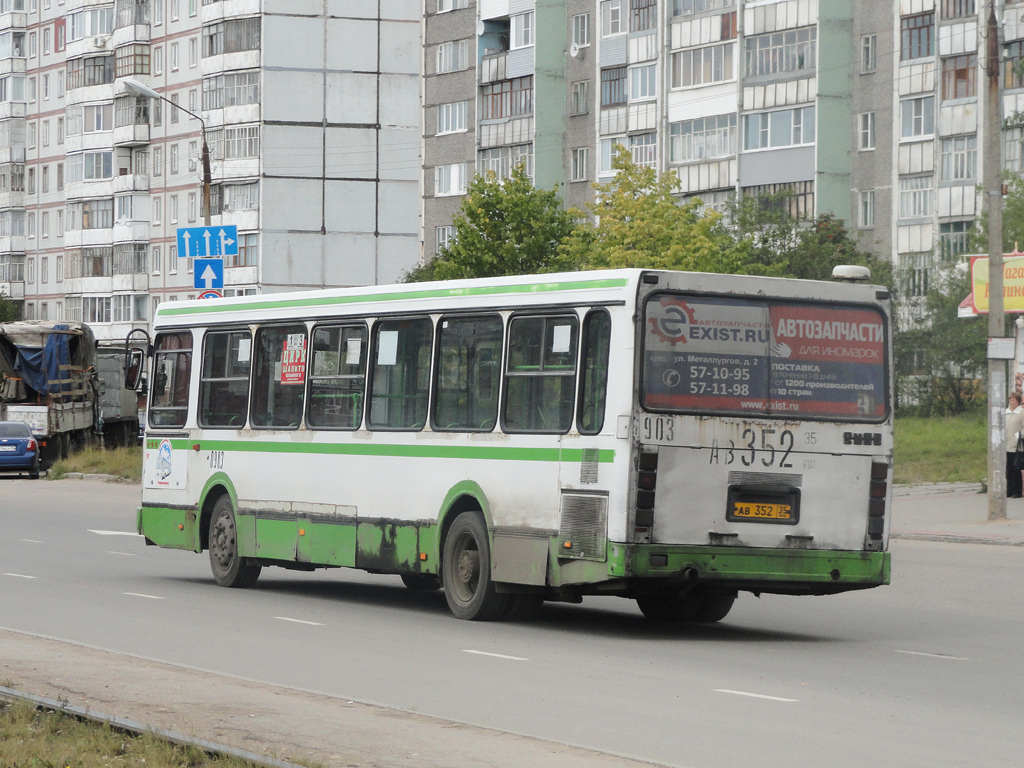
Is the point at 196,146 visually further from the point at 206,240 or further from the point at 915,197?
the point at 206,240

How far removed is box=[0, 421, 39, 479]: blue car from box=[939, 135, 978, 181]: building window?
112 ft

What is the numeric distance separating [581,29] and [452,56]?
29.9 ft

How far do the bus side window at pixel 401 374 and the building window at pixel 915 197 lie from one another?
171ft

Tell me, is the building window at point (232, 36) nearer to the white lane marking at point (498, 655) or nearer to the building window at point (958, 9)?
the building window at point (958, 9)

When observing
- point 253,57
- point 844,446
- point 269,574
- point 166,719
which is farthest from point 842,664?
point 253,57

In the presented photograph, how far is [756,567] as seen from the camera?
13.6m

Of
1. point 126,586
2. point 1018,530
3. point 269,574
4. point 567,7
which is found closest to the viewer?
point 126,586

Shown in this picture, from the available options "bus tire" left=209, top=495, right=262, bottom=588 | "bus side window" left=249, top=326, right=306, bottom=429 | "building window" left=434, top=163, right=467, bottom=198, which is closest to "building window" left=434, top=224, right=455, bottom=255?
"building window" left=434, top=163, right=467, bottom=198

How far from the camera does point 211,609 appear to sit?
15.8m

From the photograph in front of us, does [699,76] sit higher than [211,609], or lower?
higher

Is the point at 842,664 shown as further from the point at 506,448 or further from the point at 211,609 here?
the point at 211,609

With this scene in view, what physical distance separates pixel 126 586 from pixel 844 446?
25.2 feet

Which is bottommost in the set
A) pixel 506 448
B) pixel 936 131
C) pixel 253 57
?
pixel 506 448

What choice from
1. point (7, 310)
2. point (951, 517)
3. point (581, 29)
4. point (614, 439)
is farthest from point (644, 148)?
point (614, 439)
